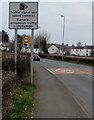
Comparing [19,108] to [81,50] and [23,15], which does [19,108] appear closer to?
[23,15]

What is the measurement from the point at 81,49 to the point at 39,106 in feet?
512

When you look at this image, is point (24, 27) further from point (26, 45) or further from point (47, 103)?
point (47, 103)

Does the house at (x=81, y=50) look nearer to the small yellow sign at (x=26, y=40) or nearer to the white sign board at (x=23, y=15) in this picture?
the small yellow sign at (x=26, y=40)

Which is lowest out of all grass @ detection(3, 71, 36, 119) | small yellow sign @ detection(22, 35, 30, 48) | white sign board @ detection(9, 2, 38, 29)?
grass @ detection(3, 71, 36, 119)

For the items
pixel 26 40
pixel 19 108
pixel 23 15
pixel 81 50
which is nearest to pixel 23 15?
pixel 23 15

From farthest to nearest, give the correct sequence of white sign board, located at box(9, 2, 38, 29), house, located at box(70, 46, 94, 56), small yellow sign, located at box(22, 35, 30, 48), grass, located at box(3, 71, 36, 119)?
house, located at box(70, 46, 94, 56) < small yellow sign, located at box(22, 35, 30, 48) < white sign board, located at box(9, 2, 38, 29) < grass, located at box(3, 71, 36, 119)

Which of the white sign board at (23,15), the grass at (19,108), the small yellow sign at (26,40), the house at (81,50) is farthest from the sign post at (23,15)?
the house at (81,50)

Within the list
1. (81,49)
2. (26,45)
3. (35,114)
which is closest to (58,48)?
(81,49)

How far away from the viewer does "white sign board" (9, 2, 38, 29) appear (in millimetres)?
13047

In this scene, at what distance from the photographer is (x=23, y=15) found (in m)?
13.1

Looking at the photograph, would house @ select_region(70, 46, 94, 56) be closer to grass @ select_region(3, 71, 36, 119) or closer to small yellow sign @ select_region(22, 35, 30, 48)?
small yellow sign @ select_region(22, 35, 30, 48)

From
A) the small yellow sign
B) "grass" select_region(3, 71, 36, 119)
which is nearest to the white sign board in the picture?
Result: the small yellow sign

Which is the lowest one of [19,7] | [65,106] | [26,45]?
[65,106]

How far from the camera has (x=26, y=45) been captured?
16.5 m
